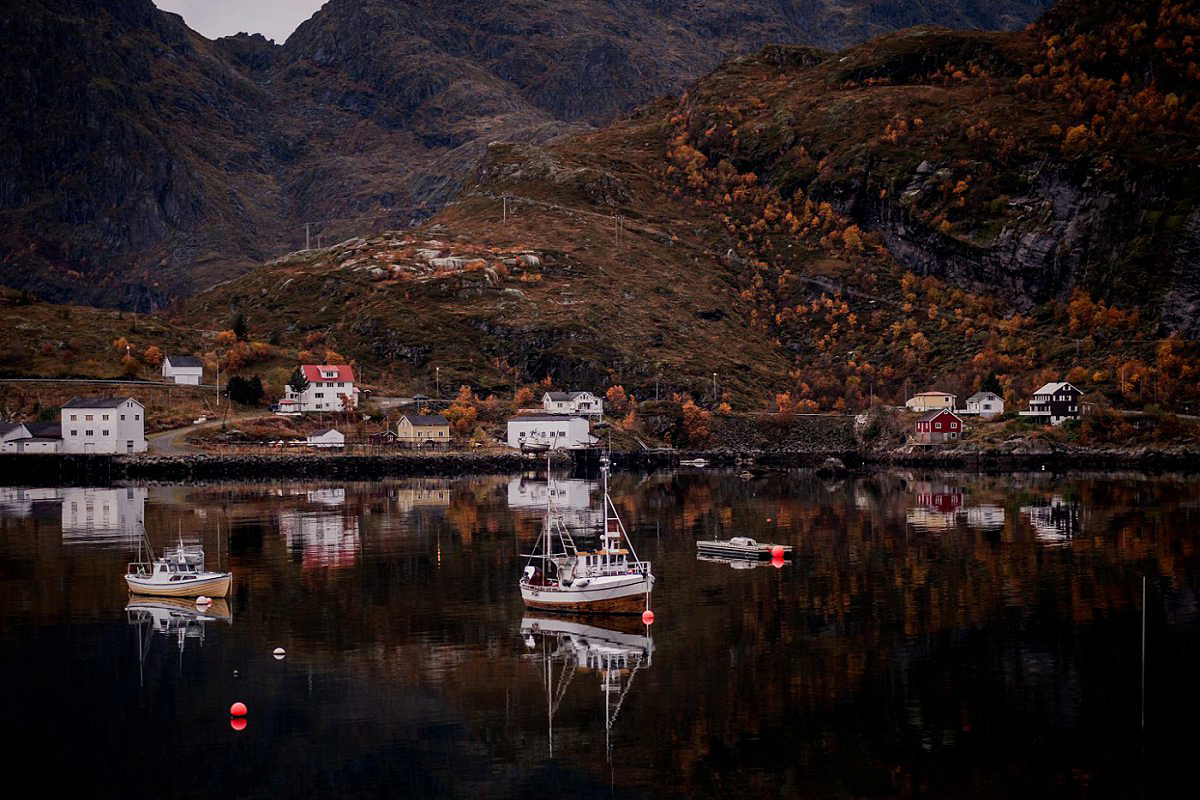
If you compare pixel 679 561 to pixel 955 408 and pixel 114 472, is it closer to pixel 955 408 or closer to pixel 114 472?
pixel 114 472

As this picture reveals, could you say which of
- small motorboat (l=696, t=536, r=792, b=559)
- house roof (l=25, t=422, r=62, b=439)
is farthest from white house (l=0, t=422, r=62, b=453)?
small motorboat (l=696, t=536, r=792, b=559)

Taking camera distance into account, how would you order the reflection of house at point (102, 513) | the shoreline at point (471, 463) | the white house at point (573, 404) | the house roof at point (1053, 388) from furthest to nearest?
the white house at point (573, 404) < the house roof at point (1053, 388) < the shoreline at point (471, 463) < the reflection of house at point (102, 513)

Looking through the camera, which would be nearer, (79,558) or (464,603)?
(464,603)

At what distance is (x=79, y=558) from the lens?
71.0 meters

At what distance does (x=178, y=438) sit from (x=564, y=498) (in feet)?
212

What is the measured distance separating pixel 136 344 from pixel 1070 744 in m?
171

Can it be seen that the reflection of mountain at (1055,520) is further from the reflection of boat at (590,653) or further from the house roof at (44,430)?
the house roof at (44,430)

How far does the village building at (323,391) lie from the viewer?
551 ft

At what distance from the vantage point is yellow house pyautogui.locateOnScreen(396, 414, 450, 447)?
163000mm

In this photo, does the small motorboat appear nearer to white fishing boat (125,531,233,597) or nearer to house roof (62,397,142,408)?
white fishing boat (125,531,233,597)

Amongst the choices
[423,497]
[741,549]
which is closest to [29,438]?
[423,497]

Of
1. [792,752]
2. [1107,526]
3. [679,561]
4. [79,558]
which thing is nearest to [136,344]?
[79,558]

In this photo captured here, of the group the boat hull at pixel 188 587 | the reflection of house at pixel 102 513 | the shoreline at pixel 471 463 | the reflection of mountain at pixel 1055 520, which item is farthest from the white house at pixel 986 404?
the boat hull at pixel 188 587

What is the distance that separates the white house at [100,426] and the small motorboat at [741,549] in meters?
96.4
